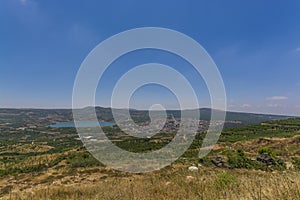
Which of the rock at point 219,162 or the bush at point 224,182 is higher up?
the bush at point 224,182

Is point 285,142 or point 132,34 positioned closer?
point 132,34

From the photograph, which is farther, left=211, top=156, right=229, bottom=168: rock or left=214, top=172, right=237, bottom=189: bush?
left=211, top=156, right=229, bottom=168: rock

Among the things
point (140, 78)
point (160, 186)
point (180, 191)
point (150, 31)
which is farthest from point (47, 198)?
point (150, 31)

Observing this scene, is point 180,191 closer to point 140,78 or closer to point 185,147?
point 140,78

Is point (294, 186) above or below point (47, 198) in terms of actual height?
above

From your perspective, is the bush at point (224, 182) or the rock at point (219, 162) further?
the rock at point (219, 162)

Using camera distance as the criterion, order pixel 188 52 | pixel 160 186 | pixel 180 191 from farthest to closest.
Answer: pixel 188 52, pixel 160 186, pixel 180 191

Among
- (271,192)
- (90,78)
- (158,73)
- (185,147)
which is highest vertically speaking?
(158,73)

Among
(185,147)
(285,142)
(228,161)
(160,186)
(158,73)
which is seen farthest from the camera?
(185,147)

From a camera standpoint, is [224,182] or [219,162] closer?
[224,182]

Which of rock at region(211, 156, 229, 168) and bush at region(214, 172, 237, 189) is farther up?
bush at region(214, 172, 237, 189)

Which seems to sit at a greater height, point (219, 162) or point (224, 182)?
point (224, 182)
